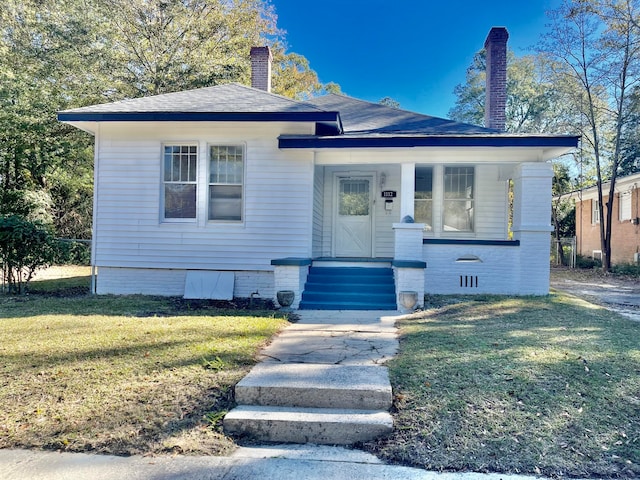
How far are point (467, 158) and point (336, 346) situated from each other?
5.27 metres

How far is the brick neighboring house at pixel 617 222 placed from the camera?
17.1 metres

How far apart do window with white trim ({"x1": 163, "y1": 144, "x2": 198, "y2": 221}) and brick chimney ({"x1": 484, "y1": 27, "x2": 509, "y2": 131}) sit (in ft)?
22.4

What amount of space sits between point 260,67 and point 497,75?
5.90 m

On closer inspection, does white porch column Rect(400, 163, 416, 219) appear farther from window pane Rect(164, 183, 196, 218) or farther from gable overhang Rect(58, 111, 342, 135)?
window pane Rect(164, 183, 196, 218)

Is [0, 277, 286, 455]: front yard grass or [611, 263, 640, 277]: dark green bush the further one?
[611, 263, 640, 277]: dark green bush

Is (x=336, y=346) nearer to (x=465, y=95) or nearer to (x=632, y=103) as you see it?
(x=632, y=103)

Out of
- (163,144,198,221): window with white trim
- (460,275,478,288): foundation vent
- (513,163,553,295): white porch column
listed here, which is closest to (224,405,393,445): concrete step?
(460,275,478,288): foundation vent

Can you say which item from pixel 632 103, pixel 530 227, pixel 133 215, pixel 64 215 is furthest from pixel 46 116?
pixel 632 103

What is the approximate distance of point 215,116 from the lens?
7.95 metres

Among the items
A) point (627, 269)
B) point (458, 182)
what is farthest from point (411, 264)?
point (627, 269)

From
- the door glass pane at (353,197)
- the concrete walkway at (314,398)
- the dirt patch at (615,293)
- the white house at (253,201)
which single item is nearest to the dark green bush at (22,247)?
the white house at (253,201)

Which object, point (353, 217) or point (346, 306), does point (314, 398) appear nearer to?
point (346, 306)

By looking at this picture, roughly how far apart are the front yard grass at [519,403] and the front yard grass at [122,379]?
138 centimetres

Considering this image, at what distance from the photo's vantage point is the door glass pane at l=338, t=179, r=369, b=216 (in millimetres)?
10562
